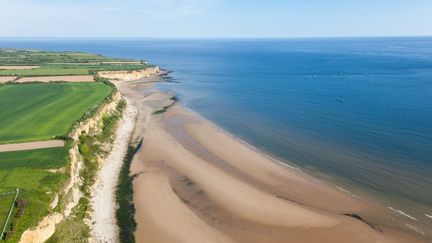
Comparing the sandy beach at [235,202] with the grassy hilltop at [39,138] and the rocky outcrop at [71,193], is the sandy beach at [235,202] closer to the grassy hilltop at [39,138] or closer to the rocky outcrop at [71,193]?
the rocky outcrop at [71,193]

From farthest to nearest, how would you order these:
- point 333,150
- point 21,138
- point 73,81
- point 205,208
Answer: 1. point 73,81
2. point 333,150
3. point 21,138
4. point 205,208

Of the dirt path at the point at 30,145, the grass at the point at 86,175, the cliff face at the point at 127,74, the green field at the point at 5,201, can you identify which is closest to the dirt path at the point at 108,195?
the grass at the point at 86,175

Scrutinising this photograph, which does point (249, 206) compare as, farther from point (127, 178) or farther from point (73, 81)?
point (73, 81)

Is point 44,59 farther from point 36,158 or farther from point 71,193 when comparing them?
point 71,193

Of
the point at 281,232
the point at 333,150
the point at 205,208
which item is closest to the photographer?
the point at 281,232

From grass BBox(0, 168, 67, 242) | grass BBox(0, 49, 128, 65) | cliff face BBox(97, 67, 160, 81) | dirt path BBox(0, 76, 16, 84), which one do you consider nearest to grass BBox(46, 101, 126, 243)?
grass BBox(0, 168, 67, 242)

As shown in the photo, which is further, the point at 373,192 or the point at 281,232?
the point at 373,192

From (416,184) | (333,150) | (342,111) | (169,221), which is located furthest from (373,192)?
(342,111)
